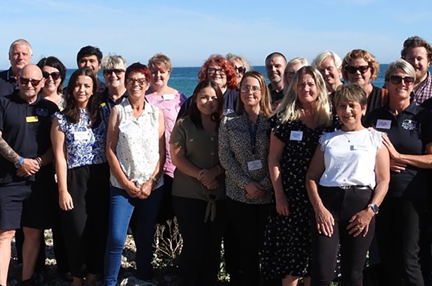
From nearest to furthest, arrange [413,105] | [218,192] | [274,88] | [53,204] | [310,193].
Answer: [310,193] < [413,105] < [218,192] < [53,204] < [274,88]

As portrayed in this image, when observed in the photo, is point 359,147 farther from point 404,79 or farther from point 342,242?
point 404,79

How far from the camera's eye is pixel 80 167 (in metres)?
5.50

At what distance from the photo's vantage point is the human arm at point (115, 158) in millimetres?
5344

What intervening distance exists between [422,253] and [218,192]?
82.8 inches

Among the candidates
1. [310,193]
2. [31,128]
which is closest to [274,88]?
[310,193]

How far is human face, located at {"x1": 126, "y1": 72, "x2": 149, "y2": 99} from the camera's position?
17.8ft

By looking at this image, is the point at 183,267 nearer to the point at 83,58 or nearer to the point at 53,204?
the point at 53,204

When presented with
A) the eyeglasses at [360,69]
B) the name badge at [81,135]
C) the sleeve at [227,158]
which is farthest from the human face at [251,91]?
the name badge at [81,135]

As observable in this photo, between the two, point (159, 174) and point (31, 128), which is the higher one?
point (31, 128)

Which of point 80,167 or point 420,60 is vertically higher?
point 420,60

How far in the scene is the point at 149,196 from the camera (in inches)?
217

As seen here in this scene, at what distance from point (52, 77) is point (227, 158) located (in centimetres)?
241

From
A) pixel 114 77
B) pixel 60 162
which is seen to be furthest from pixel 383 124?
pixel 60 162

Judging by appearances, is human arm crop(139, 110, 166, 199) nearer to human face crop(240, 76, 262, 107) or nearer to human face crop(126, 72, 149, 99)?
human face crop(126, 72, 149, 99)
